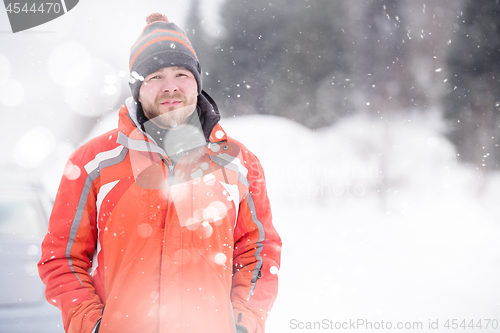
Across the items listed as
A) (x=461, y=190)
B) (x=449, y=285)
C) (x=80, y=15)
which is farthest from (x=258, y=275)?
(x=80, y=15)

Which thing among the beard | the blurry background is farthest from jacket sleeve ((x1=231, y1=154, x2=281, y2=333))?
the blurry background

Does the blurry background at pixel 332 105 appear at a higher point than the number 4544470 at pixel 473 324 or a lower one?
higher

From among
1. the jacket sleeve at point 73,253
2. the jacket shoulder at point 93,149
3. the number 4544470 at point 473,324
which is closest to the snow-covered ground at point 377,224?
the number 4544470 at point 473,324

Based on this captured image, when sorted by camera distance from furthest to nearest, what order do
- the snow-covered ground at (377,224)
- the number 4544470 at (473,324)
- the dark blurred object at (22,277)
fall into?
1. the snow-covered ground at (377,224)
2. the number 4544470 at (473,324)
3. the dark blurred object at (22,277)

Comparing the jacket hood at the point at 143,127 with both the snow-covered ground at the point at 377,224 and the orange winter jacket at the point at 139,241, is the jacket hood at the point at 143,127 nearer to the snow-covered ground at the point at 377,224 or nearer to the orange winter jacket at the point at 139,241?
the orange winter jacket at the point at 139,241

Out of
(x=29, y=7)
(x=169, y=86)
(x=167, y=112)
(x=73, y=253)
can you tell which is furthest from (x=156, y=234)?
(x=29, y=7)

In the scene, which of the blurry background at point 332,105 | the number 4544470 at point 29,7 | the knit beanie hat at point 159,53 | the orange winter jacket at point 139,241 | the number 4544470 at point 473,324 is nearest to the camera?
the orange winter jacket at point 139,241

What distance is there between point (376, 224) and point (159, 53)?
5.19 meters

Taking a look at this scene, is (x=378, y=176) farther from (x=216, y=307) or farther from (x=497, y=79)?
(x=216, y=307)

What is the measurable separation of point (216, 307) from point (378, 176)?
6.03 m

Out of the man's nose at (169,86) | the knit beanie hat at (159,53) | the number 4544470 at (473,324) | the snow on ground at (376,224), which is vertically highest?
the knit beanie hat at (159,53)

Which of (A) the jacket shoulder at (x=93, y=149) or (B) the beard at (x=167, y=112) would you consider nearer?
(A) the jacket shoulder at (x=93, y=149)

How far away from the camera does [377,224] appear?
18.0ft

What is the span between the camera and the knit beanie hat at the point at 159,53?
61.5 inches
